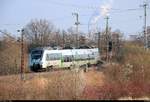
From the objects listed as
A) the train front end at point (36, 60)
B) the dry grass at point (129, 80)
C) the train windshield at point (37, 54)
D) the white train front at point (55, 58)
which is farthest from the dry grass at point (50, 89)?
the train windshield at point (37, 54)

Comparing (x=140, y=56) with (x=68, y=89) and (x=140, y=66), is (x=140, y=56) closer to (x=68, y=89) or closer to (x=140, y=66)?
(x=140, y=66)

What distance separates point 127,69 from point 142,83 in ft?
13.8

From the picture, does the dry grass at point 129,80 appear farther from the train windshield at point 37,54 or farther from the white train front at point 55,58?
the train windshield at point 37,54

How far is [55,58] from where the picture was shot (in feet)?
169

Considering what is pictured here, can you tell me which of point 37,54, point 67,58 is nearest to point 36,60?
point 37,54

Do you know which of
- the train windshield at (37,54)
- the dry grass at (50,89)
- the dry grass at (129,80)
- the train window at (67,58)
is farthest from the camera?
the train window at (67,58)

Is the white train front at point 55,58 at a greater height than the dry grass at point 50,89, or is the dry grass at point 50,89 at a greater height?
the white train front at point 55,58

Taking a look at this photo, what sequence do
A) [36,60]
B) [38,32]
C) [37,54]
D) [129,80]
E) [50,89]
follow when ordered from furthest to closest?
[38,32] → [37,54] → [36,60] → [129,80] → [50,89]

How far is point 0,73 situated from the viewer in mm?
42625

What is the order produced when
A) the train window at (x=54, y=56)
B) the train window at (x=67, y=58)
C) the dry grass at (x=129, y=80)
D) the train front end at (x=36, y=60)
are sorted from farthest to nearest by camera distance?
the train window at (x=67, y=58) < the train window at (x=54, y=56) < the train front end at (x=36, y=60) < the dry grass at (x=129, y=80)

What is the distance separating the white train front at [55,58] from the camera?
5034cm

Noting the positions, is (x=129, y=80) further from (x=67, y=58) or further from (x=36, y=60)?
(x=67, y=58)

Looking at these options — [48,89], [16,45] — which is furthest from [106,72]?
[16,45]

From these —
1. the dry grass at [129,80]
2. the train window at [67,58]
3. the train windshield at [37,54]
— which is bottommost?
the dry grass at [129,80]
